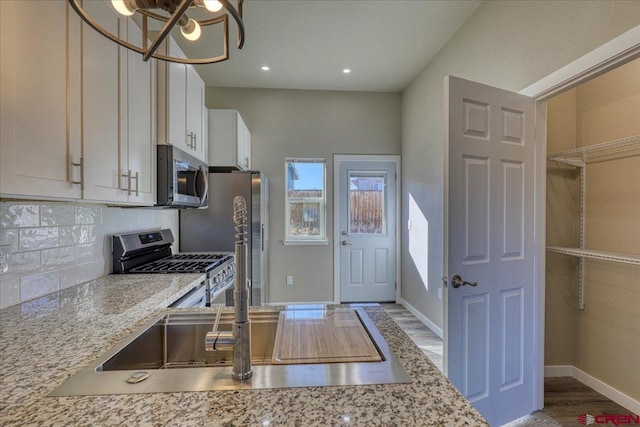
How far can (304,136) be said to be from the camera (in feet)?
12.9

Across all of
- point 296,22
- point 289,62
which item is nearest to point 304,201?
point 289,62

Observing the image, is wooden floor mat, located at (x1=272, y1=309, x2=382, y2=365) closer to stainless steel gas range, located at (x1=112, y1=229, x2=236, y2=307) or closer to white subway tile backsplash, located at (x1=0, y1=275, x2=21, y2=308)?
stainless steel gas range, located at (x1=112, y1=229, x2=236, y2=307)

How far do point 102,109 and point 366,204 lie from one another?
125 inches

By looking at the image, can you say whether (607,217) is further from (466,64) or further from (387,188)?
(387,188)

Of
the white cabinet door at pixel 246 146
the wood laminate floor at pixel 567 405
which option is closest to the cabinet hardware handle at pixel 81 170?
the wood laminate floor at pixel 567 405

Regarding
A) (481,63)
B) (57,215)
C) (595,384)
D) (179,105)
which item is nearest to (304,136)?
(179,105)

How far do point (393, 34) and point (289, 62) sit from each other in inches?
44.3

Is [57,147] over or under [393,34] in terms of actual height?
Result: under

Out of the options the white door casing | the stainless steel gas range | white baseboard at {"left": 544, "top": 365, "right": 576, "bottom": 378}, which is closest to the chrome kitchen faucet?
the stainless steel gas range

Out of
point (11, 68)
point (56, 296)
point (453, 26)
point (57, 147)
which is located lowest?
→ point (56, 296)

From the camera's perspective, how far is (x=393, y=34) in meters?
2.71

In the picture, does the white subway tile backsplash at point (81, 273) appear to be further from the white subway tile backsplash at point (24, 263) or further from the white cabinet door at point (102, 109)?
the white cabinet door at point (102, 109)

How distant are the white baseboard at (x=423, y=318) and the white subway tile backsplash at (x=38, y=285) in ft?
10.3

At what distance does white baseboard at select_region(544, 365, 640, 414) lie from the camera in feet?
6.17
